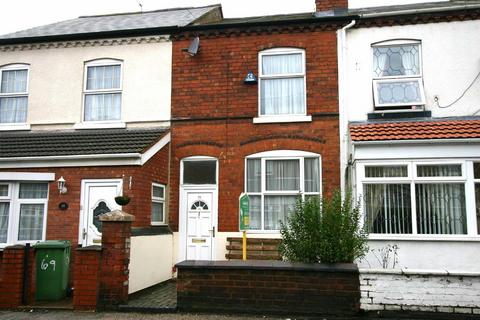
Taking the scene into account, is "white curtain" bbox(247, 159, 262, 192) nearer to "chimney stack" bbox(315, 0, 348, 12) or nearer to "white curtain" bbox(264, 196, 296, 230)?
"white curtain" bbox(264, 196, 296, 230)

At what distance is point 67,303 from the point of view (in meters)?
7.90

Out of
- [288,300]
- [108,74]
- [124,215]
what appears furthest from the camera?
[108,74]

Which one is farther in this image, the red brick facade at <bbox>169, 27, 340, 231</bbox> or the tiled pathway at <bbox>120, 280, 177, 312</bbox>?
the red brick facade at <bbox>169, 27, 340, 231</bbox>

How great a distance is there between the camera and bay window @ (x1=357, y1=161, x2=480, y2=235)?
8719mm

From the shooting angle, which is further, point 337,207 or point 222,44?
point 222,44

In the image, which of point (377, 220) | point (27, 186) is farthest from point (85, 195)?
point (377, 220)

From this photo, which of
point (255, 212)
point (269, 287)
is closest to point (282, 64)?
point (255, 212)

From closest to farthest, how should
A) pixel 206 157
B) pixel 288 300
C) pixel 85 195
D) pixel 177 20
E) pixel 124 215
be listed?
pixel 288 300
pixel 124 215
pixel 85 195
pixel 206 157
pixel 177 20

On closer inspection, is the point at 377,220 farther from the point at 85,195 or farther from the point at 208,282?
the point at 85,195

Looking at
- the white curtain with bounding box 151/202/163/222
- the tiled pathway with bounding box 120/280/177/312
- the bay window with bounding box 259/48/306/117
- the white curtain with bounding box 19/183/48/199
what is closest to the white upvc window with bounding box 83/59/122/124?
the white curtain with bounding box 19/183/48/199

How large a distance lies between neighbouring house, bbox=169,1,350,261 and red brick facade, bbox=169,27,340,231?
0.08 feet

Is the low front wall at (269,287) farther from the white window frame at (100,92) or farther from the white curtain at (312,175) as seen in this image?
the white window frame at (100,92)

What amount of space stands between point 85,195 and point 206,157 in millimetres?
2955

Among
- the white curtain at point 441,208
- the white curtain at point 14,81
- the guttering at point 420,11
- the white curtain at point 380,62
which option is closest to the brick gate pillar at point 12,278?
the white curtain at point 14,81
